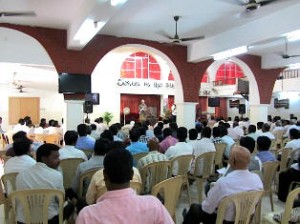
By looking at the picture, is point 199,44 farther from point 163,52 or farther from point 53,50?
point 53,50

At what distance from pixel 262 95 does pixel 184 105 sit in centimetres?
323

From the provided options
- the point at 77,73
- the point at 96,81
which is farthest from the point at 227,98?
the point at 77,73

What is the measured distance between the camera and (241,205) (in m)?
2.58

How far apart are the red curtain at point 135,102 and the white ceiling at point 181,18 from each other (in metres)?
8.84

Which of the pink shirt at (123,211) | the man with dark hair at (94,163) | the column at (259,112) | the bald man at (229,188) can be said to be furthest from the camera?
the column at (259,112)

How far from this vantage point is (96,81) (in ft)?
50.5

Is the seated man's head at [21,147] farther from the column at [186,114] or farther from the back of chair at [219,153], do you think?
the column at [186,114]

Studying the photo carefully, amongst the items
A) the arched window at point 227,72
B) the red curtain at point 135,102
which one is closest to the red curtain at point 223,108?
the arched window at point 227,72

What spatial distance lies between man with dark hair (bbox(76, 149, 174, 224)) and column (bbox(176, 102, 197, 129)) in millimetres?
8110

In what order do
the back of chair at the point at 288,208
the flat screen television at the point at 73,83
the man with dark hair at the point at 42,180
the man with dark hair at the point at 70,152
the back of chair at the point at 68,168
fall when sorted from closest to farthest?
the back of chair at the point at 288,208, the man with dark hair at the point at 42,180, the back of chair at the point at 68,168, the man with dark hair at the point at 70,152, the flat screen television at the point at 73,83

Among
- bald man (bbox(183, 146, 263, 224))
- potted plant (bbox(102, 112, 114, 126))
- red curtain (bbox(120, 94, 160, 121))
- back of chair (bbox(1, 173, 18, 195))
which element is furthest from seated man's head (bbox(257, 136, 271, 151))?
red curtain (bbox(120, 94, 160, 121))

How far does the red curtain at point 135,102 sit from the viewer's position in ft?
56.2

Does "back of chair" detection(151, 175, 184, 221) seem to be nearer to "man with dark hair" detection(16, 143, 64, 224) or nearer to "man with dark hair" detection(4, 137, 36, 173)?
"man with dark hair" detection(16, 143, 64, 224)

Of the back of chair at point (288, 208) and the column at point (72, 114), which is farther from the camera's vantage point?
the column at point (72, 114)
